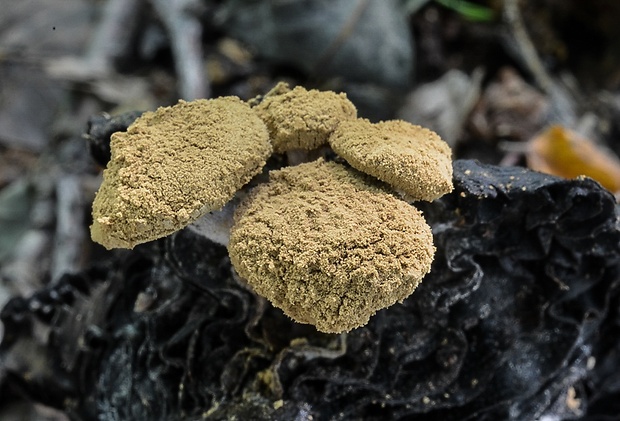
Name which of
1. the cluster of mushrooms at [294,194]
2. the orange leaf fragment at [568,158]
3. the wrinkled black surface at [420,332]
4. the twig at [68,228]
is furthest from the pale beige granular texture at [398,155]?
the twig at [68,228]

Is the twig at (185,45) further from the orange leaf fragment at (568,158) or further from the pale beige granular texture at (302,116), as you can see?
the pale beige granular texture at (302,116)

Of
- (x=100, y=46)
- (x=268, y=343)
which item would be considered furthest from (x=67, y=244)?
(x=268, y=343)

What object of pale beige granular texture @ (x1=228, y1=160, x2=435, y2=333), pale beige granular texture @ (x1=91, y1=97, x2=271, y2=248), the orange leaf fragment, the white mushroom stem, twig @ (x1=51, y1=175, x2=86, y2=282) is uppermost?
pale beige granular texture @ (x1=91, y1=97, x2=271, y2=248)

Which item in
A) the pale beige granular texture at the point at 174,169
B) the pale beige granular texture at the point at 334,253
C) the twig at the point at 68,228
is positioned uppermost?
the pale beige granular texture at the point at 174,169

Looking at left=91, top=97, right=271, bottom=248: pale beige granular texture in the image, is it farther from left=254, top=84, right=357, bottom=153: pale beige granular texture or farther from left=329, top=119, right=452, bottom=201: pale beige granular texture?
left=329, top=119, right=452, bottom=201: pale beige granular texture

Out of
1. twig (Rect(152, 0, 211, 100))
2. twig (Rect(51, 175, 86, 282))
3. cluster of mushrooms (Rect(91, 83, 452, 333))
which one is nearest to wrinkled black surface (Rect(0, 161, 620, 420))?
cluster of mushrooms (Rect(91, 83, 452, 333))

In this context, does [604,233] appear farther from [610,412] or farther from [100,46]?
[100,46]

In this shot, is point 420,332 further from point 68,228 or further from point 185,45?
point 185,45
